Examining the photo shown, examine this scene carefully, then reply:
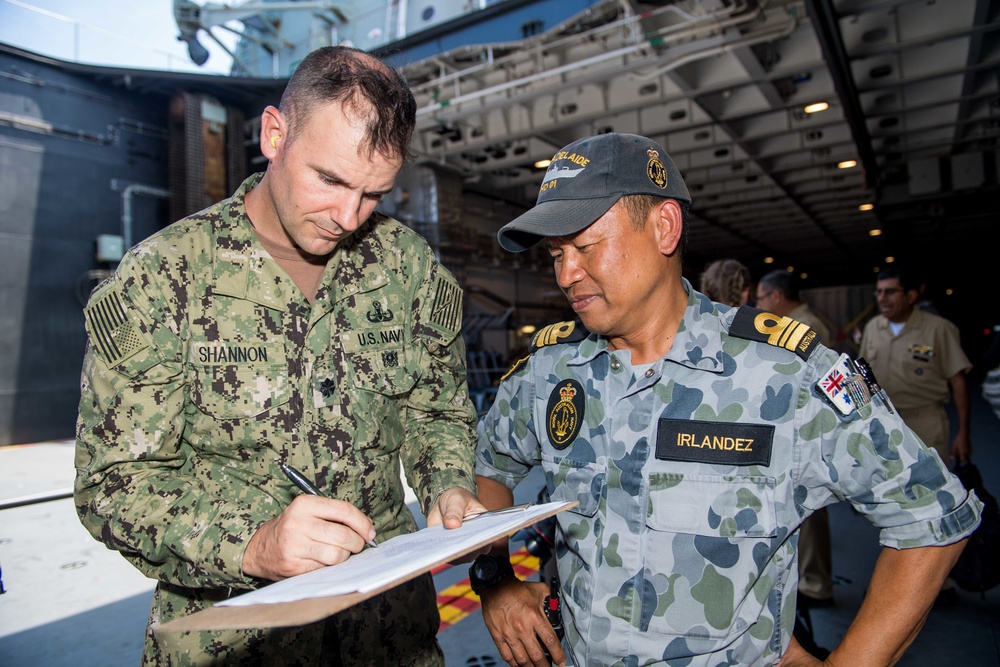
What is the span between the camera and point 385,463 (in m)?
1.54

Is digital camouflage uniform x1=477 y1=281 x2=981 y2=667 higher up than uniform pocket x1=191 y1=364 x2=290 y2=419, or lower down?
lower down

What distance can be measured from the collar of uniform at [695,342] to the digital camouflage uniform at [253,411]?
0.39 m

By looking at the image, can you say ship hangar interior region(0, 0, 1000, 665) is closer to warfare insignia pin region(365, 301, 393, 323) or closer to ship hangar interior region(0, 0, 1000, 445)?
ship hangar interior region(0, 0, 1000, 445)

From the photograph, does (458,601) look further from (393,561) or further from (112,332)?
(393,561)

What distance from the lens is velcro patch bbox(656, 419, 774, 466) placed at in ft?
4.06

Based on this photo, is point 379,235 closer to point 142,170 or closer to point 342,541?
point 342,541

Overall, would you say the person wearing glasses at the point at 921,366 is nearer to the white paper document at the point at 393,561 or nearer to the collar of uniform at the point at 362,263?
the collar of uniform at the point at 362,263

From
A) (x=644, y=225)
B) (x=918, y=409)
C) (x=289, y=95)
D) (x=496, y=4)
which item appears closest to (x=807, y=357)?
(x=644, y=225)

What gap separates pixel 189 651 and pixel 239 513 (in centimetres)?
40

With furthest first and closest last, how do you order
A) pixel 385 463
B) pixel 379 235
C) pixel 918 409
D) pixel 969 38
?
pixel 969 38, pixel 918 409, pixel 379 235, pixel 385 463

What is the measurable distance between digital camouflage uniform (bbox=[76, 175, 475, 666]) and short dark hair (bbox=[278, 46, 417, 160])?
13.0 inches

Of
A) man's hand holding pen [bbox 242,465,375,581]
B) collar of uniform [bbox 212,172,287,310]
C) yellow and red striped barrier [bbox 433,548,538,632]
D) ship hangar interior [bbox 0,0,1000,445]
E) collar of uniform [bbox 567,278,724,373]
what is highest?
ship hangar interior [bbox 0,0,1000,445]

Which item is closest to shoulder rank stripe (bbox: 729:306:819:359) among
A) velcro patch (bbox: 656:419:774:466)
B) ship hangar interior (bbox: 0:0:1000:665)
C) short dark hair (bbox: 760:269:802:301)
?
velcro patch (bbox: 656:419:774:466)

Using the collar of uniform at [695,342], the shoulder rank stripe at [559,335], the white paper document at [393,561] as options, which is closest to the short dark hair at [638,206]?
the collar of uniform at [695,342]
